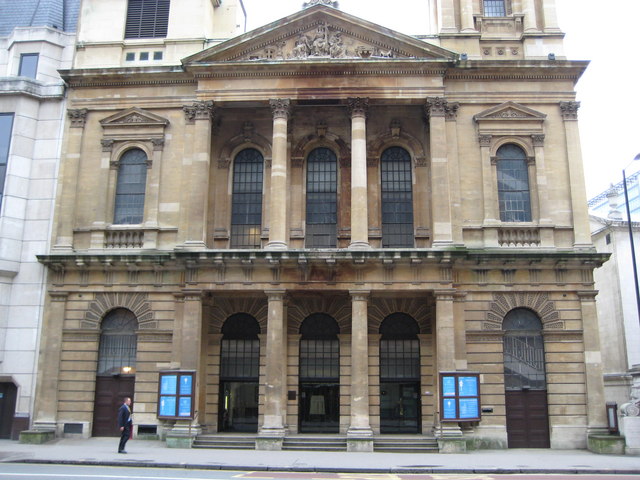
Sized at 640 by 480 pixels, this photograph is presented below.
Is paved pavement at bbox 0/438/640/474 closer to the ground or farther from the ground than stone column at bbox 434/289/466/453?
closer to the ground

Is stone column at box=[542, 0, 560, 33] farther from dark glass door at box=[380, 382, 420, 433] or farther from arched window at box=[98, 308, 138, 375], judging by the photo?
arched window at box=[98, 308, 138, 375]

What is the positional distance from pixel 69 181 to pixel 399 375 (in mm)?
16656

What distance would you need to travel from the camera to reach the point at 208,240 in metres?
29.3

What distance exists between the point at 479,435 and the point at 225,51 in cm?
1897

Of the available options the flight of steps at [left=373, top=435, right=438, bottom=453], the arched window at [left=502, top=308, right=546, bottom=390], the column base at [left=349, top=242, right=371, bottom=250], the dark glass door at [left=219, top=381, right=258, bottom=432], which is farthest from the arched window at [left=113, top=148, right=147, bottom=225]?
the arched window at [left=502, top=308, right=546, bottom=390]

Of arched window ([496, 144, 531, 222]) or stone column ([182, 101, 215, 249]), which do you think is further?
arched window ([496, 144, 531, 222])

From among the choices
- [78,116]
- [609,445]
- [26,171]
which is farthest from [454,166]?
[26,171]

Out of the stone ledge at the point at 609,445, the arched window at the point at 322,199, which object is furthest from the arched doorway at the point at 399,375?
the stone ledge at the point at 609,445

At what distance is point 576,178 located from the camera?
2820 centimetres

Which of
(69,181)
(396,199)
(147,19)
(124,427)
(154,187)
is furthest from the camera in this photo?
(147,19)

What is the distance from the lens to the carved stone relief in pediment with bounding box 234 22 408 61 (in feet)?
94.5

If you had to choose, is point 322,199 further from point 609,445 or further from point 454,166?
point 609,445

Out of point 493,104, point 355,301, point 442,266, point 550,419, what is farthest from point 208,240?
point 550,419

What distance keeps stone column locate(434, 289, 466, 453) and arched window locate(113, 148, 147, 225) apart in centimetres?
1351
